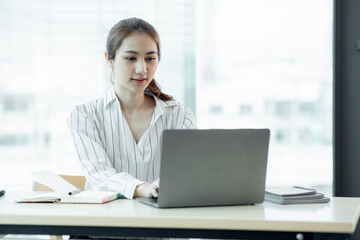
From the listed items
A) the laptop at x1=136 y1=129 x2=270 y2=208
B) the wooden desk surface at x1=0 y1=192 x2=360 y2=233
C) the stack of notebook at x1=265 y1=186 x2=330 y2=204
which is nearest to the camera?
the wooden desk surface at x1=0 y1=192 x2=360 y2=233

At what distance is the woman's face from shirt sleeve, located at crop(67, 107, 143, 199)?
0.23m

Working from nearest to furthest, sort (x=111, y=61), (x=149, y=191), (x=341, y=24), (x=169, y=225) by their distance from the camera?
(x=169, y=225) < (x=149, y=191) < (x=111, y=61) < (x=341, y=24)

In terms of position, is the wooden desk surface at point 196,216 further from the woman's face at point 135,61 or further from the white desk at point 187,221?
the woman's face at point 135,61

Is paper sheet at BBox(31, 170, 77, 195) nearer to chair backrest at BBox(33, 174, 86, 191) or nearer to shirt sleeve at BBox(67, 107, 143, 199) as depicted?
shirt sleeve at BBox(67, 107, 143, 199)

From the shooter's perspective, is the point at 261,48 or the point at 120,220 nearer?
the point at 120,220

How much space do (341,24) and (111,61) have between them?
70.1 inches

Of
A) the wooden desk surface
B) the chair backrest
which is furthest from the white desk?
the chair backrest

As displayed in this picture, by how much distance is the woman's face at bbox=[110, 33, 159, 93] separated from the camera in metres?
2.11

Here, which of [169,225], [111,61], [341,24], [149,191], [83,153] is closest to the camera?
[169,225]

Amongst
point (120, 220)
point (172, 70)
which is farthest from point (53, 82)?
point (120, 220)

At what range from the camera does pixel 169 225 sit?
1435 mm

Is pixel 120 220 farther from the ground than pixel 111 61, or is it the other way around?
pixel 111 61

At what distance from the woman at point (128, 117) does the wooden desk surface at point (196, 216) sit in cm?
45

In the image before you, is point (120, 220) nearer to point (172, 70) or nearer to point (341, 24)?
point (172, 70)
